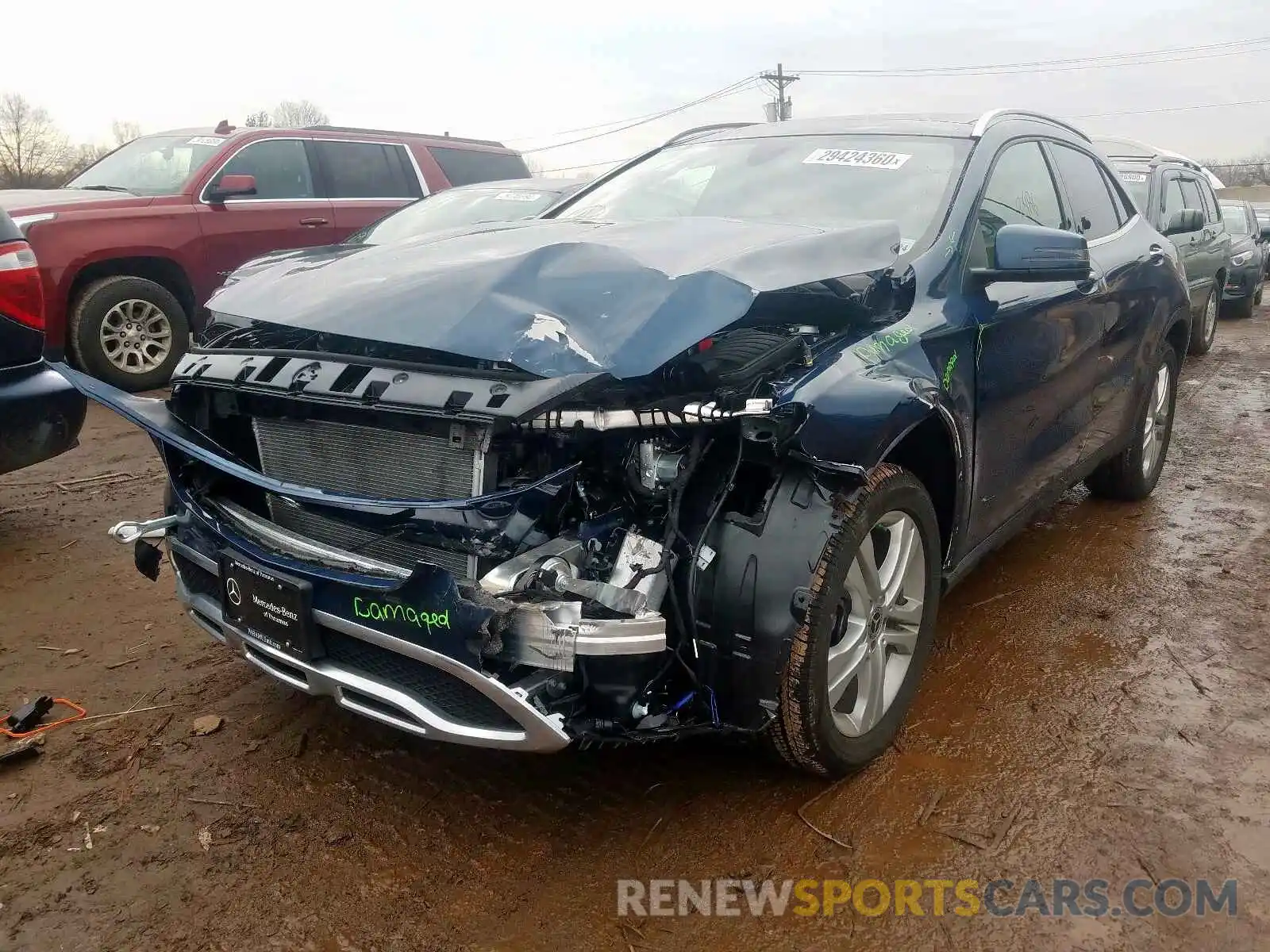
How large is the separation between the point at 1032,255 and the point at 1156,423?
257 cm

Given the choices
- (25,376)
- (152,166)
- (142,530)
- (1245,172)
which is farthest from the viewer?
(1245,172)

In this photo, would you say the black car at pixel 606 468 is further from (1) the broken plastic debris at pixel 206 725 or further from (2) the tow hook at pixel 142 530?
(1) the broken plastic debris at pixel 206 725

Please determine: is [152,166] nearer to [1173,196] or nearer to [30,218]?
[30,218]

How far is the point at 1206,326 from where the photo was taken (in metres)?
10.4

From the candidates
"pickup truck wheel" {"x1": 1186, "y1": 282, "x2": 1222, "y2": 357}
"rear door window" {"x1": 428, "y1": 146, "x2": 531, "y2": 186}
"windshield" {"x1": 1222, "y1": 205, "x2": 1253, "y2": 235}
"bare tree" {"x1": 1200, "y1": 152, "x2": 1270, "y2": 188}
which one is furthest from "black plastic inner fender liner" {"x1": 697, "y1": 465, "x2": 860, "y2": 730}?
"bare tree" {"x1": 1200, "y1": 152, "x2": 1270, "y2": 188}

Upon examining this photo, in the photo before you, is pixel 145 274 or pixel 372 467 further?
pixel 145 274

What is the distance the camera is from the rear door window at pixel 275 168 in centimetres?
783

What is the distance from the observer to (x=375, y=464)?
2.36m

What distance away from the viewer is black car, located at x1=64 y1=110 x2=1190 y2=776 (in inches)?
83.0

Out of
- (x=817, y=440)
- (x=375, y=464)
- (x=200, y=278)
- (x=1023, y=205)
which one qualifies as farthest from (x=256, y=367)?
(x=200, y=278)

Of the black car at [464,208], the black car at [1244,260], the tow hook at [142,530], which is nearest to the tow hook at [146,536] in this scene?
the tow hook at [142,530]

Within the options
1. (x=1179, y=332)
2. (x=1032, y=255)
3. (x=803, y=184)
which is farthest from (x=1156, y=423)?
(x=803, y=184)

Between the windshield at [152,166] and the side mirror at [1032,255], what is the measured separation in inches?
264

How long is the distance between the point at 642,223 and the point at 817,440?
1031 millimetres
